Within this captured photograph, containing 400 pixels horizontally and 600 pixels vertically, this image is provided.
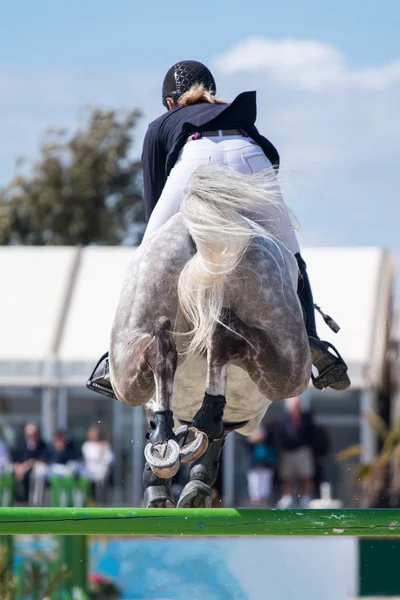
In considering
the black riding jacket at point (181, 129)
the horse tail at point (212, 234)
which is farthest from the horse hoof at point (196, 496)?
the black riding jacket at point (181, 129)

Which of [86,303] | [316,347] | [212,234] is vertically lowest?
[316,347]

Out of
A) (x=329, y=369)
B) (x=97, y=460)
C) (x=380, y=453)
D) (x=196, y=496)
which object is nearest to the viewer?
(x=196, y=496)

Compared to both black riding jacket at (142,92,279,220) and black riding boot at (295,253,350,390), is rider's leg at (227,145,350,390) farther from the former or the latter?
Result: black riding jacket at (142,92,279,220)

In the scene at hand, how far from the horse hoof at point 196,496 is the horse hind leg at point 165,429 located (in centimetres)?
49

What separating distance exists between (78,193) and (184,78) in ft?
88.4

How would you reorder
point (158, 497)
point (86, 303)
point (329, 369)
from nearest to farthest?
point (158, 497), point (329, 369), point (86, 303)

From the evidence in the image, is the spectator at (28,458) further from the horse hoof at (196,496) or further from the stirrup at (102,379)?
the horse hoof at (196,496)

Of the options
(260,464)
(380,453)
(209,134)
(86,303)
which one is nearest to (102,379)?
(209,134)

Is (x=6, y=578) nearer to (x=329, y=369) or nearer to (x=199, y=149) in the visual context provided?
(x=329, y=369)

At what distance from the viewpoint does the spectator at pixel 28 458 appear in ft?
47.6

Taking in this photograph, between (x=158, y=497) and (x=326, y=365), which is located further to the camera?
(x=326, y=365)

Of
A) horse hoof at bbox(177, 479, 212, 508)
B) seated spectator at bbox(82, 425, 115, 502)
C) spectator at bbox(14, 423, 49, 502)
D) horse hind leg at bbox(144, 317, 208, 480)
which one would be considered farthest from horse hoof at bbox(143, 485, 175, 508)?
seated spectator at bbox(82, 425, 115, 502)

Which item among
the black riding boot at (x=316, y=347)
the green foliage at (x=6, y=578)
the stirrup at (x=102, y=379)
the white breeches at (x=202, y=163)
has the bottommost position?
the green foliage at (x=6, y=578)

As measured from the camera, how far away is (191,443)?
15.7 feet
